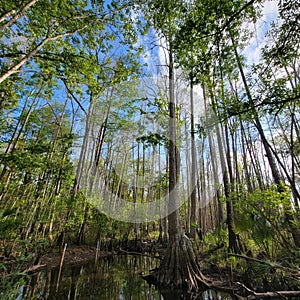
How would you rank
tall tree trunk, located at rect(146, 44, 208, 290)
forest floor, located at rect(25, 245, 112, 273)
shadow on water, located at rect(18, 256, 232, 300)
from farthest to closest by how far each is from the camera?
forest floor, located at rect(25, 245, 112, 273)
tall tree trunk, located at rect(146, 44, 208, 290)
shadow on water, located at rect(18, 256, 232, 300)

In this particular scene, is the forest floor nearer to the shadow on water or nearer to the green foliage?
the shadow on water

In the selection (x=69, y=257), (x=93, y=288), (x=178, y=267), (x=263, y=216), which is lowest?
(x=93, y=288)

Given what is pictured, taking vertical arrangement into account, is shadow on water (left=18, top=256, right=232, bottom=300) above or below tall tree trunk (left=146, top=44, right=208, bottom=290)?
below

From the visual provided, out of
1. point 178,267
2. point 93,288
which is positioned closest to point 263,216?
point 178,267

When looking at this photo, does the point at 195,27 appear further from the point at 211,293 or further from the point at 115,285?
the point at 115,285

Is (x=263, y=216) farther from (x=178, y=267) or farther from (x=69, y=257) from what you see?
(x=69, y=257)

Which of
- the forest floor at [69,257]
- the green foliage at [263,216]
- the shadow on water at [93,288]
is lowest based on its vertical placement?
the shadow on water at [93,288]

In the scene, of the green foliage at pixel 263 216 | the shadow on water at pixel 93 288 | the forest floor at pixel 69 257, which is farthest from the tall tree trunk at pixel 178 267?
the forest floor at pixel 69 257

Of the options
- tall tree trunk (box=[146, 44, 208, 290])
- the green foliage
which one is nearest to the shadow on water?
tall tree trunk (box=[146, 44, 208, 290])

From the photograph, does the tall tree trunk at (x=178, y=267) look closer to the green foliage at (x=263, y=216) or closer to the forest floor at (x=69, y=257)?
the green foliage at (x=263, y=216)

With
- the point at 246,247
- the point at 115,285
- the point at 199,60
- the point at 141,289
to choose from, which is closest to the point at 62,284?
the point at 115,285

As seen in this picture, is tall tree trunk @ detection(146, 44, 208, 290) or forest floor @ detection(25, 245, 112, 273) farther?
forest floor @ detection(25, 245, 112, 273)

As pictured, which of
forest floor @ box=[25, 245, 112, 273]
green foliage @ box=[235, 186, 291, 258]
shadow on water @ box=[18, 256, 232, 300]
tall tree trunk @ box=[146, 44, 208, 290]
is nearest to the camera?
green foliage @ box=[235, 186, 291, 258]

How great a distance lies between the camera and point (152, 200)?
669 inches
